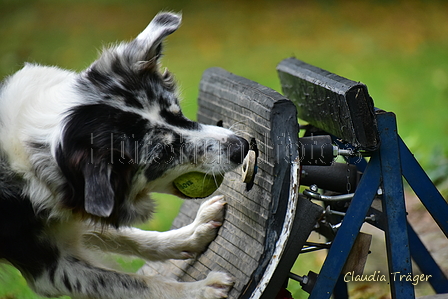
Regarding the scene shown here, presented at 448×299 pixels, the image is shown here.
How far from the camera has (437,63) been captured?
8.80 meters

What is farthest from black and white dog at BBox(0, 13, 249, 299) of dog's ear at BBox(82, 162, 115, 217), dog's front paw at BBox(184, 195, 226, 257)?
dog's front paw at BBox(184, 195, 226, 257)

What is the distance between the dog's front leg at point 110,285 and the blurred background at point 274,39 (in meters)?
4.64

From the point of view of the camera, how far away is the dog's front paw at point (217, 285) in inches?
103

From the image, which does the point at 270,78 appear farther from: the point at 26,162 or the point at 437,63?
the point at 26,162

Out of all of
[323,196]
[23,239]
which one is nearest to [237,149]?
[323,196]

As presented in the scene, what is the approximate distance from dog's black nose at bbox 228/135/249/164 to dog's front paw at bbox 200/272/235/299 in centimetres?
59

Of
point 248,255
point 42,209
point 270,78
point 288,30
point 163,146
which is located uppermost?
point 288,30

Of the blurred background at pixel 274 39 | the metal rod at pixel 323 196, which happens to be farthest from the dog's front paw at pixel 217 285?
the blurred background at pixel 274 39

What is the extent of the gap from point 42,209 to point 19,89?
65 centimetres

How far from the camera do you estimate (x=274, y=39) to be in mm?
11180

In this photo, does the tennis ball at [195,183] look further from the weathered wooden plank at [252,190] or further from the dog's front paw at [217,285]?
the dog's front paw at [217,285]

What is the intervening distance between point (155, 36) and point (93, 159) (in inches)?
32.5

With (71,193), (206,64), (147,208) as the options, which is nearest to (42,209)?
(71,193)

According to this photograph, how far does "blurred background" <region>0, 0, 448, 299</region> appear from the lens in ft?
26.8
